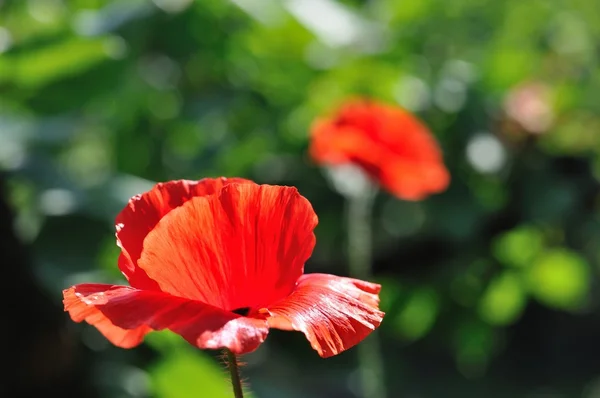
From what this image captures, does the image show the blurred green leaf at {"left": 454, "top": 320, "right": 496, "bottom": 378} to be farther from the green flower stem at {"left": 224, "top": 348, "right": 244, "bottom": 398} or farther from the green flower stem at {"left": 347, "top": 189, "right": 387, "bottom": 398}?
the green flower stem at {"left": 224, "top": 348, "right": 244, "bottom": 398}

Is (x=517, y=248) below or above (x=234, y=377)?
below

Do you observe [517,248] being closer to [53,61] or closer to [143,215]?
[53,61]

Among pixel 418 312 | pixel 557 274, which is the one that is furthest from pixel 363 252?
pixel 557 274

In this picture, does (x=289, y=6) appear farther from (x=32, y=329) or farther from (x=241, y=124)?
(x=32, y=329)

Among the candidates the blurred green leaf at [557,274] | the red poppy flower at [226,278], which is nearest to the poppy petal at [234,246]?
the red poppy flower at [226,278]

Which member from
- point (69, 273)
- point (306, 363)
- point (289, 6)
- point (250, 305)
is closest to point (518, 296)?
point (306, 363)

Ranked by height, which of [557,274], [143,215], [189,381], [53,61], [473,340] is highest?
[53,61]
